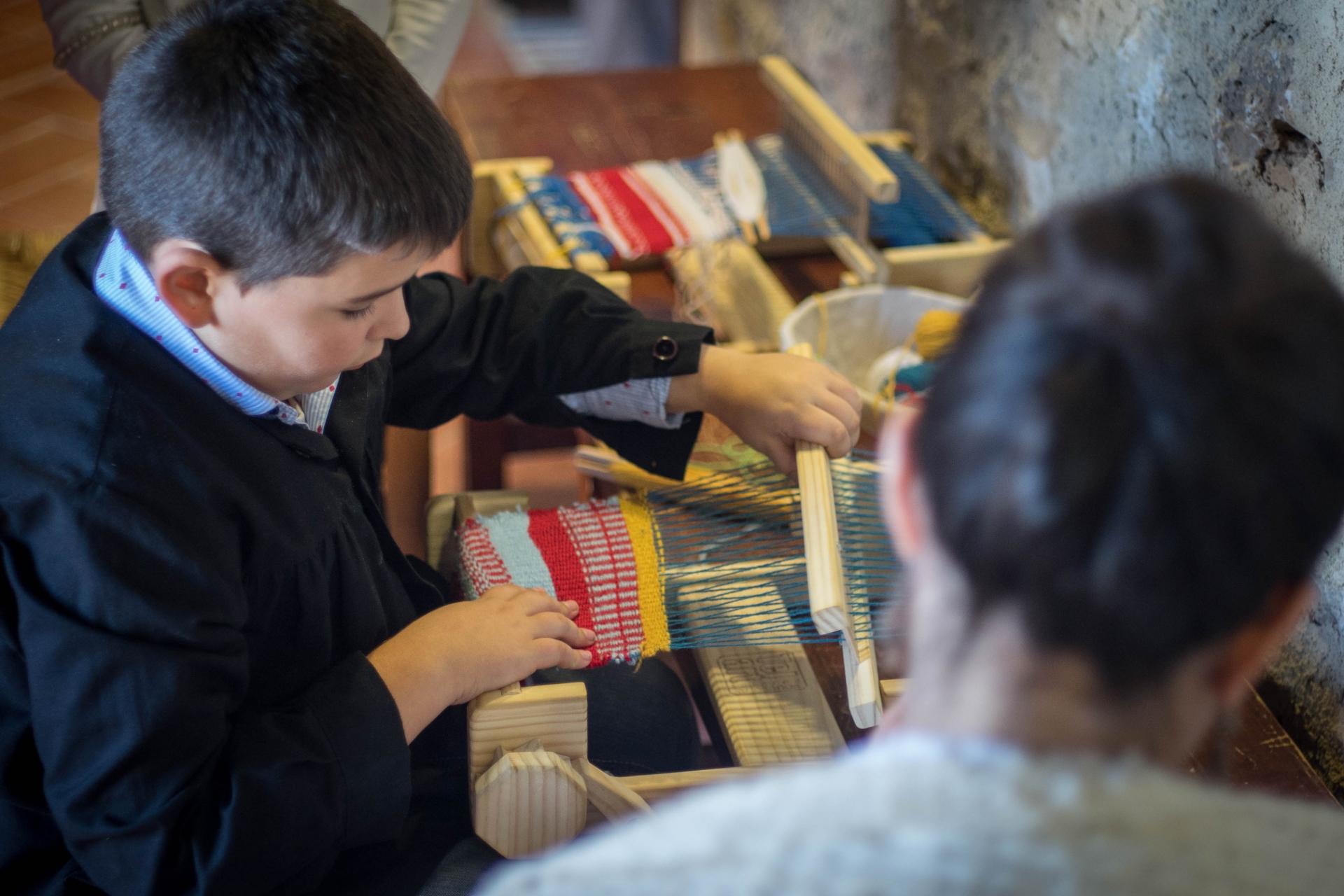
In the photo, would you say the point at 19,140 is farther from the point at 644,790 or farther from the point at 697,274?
the point at 644,790

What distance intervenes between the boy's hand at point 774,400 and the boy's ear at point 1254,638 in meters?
0.60

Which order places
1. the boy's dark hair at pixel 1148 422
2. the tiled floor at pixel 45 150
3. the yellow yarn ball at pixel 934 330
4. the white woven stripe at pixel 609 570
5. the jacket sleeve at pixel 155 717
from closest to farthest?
the boy's dark hair at pixel 1148 422, the jacket sleeve at pixel 155 717, the white woven stripe at pixel 609 570, the yellow yarn ball at pixel 934 330, the tiled floor at pixel 45 150

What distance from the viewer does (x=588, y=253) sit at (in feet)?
4.80

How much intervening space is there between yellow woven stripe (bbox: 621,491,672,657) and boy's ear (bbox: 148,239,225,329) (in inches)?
17.9

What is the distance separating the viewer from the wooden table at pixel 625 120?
1.63m

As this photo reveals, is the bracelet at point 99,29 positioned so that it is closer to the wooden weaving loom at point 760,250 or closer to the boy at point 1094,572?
the wooden weaving loom at point 760,250

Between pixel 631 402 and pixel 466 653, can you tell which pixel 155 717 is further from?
pixel 631 402

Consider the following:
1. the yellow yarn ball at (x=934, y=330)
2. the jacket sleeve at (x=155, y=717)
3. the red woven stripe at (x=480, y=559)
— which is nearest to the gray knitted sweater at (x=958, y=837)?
the jacket sleeve at (x=155, y=717)

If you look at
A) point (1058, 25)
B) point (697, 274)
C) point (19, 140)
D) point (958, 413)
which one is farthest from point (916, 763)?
point (19, 140)

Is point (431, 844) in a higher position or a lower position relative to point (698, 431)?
lower

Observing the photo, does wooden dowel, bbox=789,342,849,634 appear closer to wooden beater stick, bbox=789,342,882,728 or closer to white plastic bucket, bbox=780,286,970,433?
wooden beater stick, bbox=789,342,882,728

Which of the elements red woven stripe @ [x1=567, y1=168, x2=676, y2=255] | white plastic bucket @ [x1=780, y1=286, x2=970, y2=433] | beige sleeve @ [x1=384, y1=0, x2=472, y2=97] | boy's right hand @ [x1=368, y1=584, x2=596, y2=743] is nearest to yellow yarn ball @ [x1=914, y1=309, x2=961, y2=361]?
white plastic bucket @ [x1=780, y1=286, x2=970, y2=433]

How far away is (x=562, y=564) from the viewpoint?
1.05 meters

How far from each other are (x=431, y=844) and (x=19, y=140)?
8.94 feet
